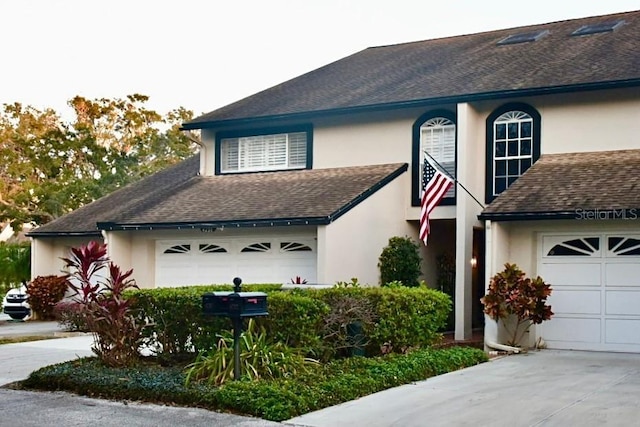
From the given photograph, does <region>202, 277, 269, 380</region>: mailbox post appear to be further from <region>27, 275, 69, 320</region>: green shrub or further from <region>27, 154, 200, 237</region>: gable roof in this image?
<region>27, 275, 69, 320</region>: green shrub

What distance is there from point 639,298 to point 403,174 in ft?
20.4

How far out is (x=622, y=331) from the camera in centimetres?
1512

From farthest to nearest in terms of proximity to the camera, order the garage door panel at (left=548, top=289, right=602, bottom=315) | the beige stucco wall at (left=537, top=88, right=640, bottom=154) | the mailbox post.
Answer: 1. the beige stucco wall at (left=537, top=88, right=640, bottom=154)
2. the garage door panel at (left=548, top=289, right=602, bottom=315)
3. the mailbox post

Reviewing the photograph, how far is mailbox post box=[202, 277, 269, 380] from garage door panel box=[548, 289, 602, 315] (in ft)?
23.9

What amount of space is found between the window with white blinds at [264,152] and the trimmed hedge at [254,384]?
992 centimetres

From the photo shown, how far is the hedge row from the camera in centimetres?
1105

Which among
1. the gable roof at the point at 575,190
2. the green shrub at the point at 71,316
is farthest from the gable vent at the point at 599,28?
the green shrub at the point at 71,316

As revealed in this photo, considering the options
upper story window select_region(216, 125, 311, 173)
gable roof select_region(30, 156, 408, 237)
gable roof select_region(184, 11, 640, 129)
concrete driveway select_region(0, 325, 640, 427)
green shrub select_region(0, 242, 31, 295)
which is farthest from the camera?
green shrub select_region(0, 242, 31, 295)

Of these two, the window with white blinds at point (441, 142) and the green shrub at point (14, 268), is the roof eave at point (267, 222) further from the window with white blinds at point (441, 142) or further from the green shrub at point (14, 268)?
the green shrub at point (14, 268)

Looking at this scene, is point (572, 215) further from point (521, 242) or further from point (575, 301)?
point (575, 301)

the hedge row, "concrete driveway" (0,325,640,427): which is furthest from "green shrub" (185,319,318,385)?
"concrete driveway" (0,325,640,427)

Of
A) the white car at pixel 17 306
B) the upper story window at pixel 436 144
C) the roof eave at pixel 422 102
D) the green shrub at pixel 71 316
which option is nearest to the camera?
the green shrub at pixel 71 316

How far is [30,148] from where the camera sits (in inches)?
1513

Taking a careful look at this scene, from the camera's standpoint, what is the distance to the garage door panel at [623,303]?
1498 centimetres
